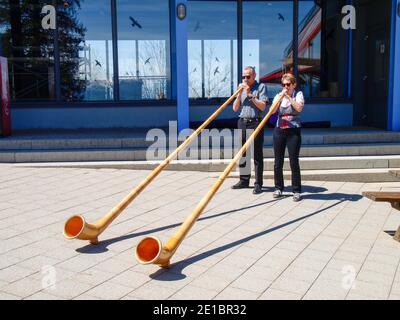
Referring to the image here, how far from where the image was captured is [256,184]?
6918 mm

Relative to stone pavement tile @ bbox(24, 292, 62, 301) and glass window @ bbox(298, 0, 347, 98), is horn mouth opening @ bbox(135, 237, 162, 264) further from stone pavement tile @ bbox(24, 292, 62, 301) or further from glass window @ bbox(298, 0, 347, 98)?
glass window @ bbox(298, 0, 347, 98)

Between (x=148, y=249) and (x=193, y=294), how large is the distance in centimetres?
60

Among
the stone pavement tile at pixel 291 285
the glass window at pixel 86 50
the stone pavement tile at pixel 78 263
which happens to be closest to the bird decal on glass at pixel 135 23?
the glass window at pixel 86 50

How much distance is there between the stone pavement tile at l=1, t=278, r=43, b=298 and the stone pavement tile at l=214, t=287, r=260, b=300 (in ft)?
4.74

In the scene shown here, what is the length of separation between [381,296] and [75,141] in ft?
22.7

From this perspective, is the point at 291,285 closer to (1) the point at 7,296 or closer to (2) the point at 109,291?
(2) the point at 109,291

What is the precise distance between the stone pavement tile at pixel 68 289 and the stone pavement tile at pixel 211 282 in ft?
2.93

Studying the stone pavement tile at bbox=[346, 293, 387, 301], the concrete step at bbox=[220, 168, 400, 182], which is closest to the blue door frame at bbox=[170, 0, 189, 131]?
the concrete step at bbox=[220, 168, 400, 182]

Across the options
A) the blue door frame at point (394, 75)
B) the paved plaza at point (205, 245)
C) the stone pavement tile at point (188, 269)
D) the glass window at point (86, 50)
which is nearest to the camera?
the paved plaza at point (205, 245)

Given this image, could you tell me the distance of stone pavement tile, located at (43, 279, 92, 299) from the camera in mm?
3564

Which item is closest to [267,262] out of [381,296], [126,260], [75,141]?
[381,296]

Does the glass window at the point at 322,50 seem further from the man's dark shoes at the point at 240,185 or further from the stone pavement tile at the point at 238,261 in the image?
the stone pavement tile at the point at 238,261

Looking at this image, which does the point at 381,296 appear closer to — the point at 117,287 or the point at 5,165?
the point at 117,287

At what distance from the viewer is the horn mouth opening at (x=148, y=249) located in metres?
3.90
